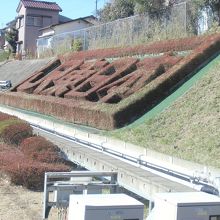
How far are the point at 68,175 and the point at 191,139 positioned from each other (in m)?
7.47

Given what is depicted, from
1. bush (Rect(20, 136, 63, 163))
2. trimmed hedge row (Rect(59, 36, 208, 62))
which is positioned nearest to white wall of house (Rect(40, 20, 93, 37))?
trimmed hedge row (Rect(59, 36, 208, 62))

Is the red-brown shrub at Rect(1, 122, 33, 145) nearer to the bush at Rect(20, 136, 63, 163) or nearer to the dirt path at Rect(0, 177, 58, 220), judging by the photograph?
the bush at Rect(20, 136, 63, 163)

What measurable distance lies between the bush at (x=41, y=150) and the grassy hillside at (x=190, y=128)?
276cm

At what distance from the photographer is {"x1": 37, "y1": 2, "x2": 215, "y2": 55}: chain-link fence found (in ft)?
86.0

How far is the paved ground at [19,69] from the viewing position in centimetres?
4046

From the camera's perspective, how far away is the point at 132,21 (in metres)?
31.2

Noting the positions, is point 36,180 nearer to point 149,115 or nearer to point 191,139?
point 191,139

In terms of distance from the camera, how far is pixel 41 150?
13.5 metres

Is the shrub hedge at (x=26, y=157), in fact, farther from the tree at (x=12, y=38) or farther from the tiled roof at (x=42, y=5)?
the tree at (x=12, y=38)

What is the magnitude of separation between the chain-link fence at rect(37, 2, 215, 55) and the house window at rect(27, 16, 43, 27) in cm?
3249

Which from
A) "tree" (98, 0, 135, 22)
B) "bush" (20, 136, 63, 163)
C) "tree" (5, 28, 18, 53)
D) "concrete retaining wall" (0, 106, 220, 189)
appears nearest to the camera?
"concrete retaining wall" (0, 106, 220, 189)

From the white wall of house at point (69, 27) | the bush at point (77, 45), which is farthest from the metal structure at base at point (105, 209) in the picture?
the white wall of house at point (69, 27)

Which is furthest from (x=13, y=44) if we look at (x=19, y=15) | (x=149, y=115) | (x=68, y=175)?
(x=68, y=175)

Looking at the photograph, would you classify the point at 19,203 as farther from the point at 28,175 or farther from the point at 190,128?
the point at 190,128
